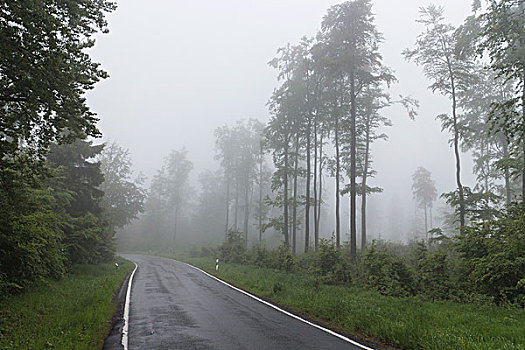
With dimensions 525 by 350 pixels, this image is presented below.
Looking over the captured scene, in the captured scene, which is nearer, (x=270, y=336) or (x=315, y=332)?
(x=270, y=336)

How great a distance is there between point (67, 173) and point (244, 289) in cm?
1255

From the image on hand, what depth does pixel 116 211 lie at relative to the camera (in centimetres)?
3244

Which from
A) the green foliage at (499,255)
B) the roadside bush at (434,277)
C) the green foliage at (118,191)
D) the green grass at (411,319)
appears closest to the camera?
the green grass at (411,319)

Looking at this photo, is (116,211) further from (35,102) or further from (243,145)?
(35,102)

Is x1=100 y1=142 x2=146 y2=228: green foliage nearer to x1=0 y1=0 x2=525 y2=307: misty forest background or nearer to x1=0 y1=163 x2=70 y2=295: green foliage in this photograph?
x1=0 y1=0 x2=525 y2=307: misty forest background

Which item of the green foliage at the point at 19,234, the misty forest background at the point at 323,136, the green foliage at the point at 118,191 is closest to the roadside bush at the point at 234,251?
the misty forest background at the point at 323,136

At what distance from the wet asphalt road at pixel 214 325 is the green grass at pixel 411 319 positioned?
42.6 inches

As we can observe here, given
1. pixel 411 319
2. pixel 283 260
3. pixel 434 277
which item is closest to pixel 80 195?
pixel 283 260

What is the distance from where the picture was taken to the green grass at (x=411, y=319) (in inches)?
246

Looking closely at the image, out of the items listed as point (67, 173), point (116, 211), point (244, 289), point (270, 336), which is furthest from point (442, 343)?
point (116, 211)

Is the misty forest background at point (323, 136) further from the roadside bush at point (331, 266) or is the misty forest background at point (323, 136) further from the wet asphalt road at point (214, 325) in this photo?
the wet asphalt road at point (214, 325)

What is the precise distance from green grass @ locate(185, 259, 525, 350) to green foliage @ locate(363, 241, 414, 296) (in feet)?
2.65

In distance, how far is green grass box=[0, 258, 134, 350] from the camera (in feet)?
21.0

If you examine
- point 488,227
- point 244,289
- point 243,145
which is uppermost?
point 243,145
